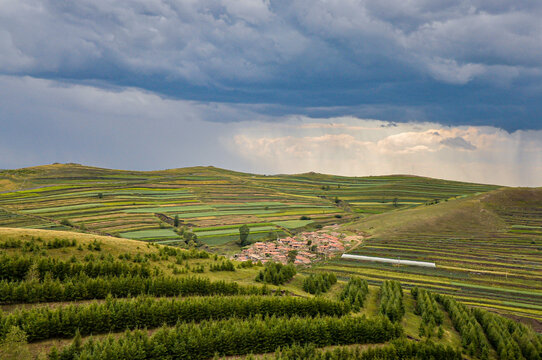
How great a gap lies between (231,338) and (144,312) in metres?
9.14

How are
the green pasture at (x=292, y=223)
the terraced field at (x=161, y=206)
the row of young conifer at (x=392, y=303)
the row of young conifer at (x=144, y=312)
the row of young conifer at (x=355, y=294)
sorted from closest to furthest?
the row of young conifer at (x=144, y=312), the row of young conifer at (x=392, y=303), the row of young conifer at (x=355, y=294), the terraced field at (x=161, y=206), the green pasture at (x=292, y=223)

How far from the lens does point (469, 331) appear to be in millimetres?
40844

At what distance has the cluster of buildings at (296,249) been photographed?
86.2 meters

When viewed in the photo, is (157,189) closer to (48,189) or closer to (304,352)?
(48,189)

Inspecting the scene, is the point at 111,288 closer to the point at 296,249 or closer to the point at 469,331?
the point at 469,331

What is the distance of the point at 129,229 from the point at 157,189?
76.5 metres

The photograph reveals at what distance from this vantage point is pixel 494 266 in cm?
8019

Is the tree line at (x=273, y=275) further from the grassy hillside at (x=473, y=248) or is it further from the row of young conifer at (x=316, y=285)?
the grassy hillside at (x=473, y=248)

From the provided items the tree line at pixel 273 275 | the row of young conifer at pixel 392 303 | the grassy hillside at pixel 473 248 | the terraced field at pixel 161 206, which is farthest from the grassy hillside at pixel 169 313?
the terraced field at pixel 161 206

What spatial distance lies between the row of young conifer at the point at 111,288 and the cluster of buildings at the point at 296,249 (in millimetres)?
42052

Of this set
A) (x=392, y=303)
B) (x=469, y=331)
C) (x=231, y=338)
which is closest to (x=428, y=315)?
(x=469, y=331)

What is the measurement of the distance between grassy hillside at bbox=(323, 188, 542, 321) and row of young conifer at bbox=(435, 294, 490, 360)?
18.0 m

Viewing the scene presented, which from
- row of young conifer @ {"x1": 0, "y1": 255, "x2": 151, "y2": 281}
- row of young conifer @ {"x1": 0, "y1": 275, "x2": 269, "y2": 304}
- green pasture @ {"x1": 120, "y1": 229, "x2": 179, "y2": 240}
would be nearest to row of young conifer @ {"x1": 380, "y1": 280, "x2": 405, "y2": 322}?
row of young conifer @ {"x1": 0, "y1": 275, "x2": 269, "y2": 304}

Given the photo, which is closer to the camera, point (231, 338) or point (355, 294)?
point (231, 338)
